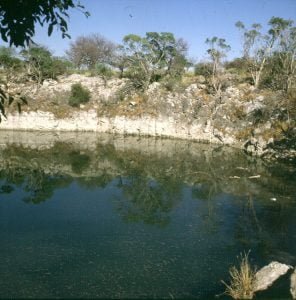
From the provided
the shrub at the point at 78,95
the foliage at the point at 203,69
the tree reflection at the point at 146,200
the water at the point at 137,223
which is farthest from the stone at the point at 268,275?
the shrub at the point at 78,95

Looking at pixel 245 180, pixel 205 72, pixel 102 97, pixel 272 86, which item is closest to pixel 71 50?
pixel 102 97

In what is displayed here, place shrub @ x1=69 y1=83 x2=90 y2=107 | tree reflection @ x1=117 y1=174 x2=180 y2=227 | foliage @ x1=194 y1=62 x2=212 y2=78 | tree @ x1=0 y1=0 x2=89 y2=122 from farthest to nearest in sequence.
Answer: foliage @ x1=194 y1=62 x2=212 y2=78
shrub @ x1=69 y1=83 x2=90 y2=107
tree reflection @ x1=117 y1=174 x2=180 y2=227
tree @ x1=0 y1=0 x2=89 y2=122

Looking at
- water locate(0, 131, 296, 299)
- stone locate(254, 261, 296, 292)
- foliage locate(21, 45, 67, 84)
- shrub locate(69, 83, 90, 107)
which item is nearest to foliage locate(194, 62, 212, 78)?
shrub locate(69, 83, 90, 107)

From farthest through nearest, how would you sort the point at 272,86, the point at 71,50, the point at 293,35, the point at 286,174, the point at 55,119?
the point at 71,50 < the point at 55,119 < the point at 272,86 < the point at 293,35 < the point at 286,174

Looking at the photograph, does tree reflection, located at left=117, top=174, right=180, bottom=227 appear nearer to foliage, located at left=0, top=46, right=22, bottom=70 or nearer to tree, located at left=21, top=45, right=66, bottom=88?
tree, located at left=21, top=45, right=66, bottom=88

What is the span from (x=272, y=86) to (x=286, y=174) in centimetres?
2361

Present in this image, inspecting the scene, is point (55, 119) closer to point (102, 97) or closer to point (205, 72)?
point (102, 97)

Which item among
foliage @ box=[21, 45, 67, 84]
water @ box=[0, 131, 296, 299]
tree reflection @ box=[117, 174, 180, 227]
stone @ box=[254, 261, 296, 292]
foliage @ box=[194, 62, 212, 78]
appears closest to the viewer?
stone @ box=[254, 261, 296, 292]

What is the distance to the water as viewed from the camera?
14930 mm

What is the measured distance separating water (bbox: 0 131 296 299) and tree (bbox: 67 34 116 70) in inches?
1807

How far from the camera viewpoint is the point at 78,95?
62.0 m

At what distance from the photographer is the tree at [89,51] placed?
271 ft

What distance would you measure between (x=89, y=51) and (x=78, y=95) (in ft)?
82.2

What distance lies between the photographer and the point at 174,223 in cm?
2212
